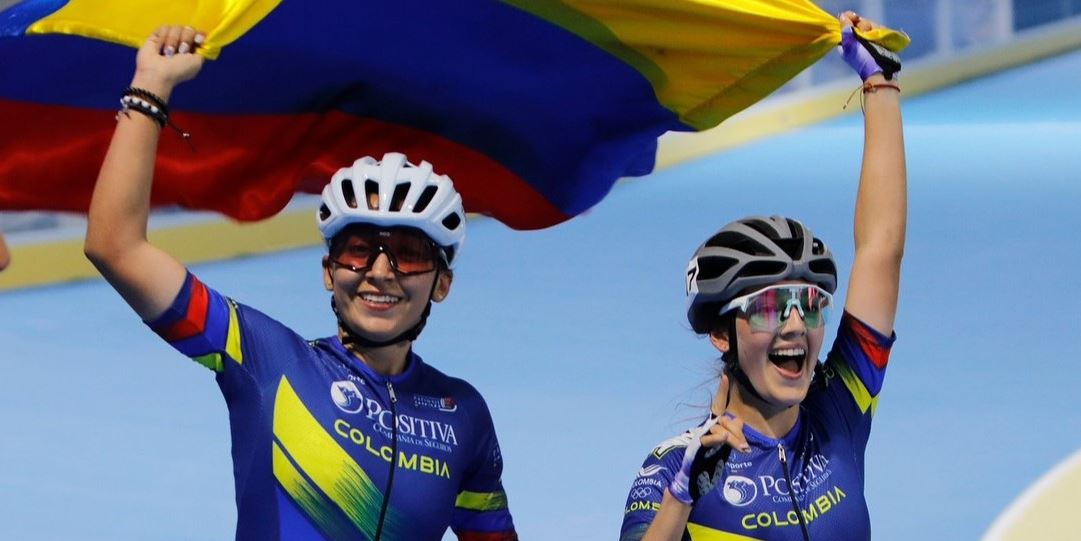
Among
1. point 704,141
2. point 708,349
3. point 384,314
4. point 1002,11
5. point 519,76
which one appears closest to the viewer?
point 384,314

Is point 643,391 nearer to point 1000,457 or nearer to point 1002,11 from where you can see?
point 1000,457

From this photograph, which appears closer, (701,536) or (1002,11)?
(701,536)

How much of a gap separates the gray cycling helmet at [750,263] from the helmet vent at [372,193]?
28.7 inches

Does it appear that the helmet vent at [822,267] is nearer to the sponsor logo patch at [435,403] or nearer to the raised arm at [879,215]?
the raised arm at [879,215]

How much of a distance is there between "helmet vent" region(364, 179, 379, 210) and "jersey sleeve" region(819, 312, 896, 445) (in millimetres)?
1088

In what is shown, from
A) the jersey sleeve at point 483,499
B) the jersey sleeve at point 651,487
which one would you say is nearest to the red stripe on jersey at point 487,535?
the jersey sleeve at point 483,499

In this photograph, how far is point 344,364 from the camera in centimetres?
436

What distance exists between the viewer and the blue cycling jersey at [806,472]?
403 centimetres

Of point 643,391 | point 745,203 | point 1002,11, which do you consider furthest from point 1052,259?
point 1002,11

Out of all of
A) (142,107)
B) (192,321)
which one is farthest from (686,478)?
(142,107)

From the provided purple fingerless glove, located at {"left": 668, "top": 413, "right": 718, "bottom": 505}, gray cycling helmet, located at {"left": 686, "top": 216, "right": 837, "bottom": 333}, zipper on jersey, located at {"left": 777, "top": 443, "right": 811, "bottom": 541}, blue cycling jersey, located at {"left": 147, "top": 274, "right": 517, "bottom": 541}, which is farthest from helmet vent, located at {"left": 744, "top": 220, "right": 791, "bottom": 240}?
blue cycling jersey, located at {"left": 147, "top": 274, "right": 517, "bottom": 541}

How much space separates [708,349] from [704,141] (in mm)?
7814

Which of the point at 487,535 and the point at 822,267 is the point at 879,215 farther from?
the point at 487,535

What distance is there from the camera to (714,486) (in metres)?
4.00
